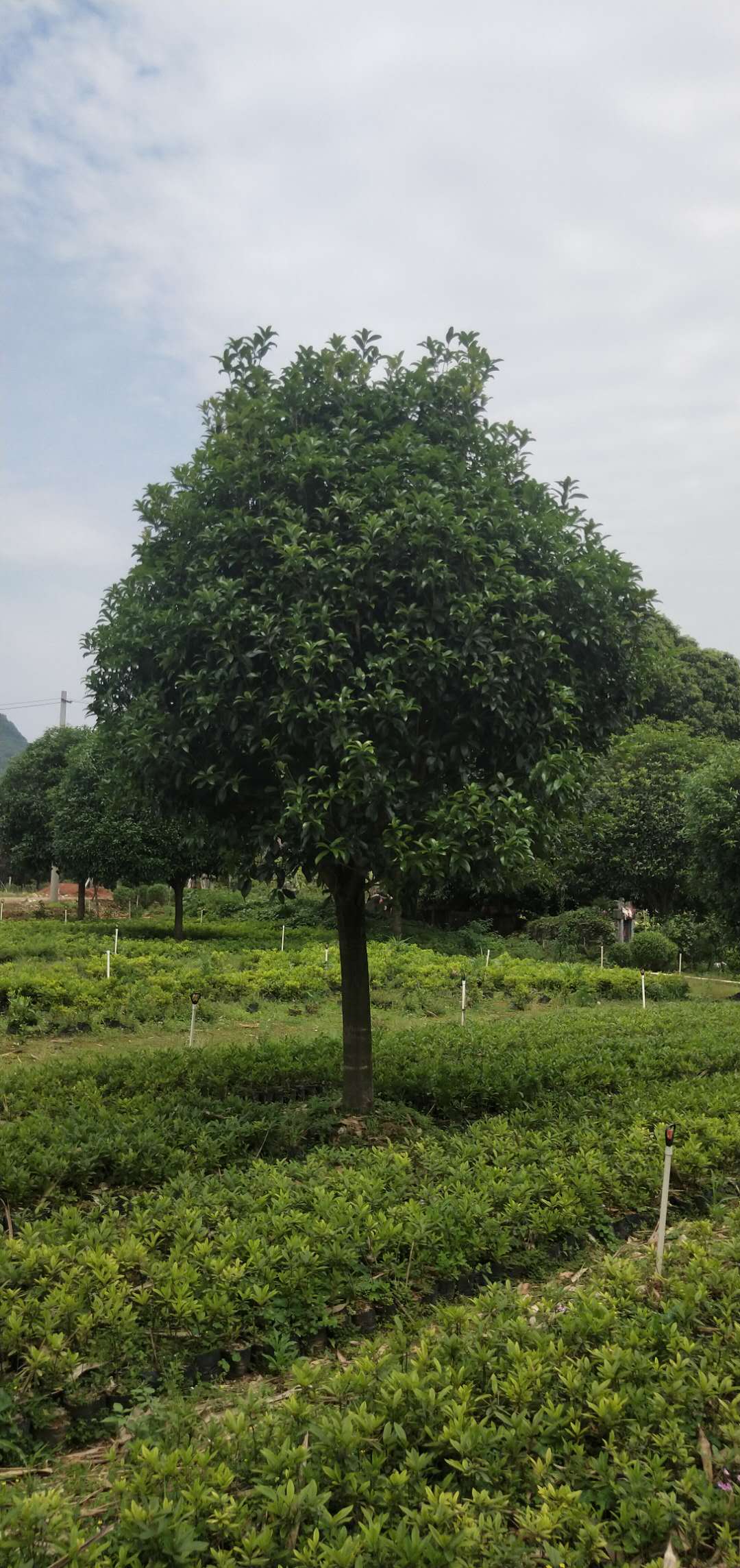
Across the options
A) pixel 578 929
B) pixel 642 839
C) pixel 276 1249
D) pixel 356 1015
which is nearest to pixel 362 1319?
pixel 276 1249

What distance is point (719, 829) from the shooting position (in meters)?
20.2

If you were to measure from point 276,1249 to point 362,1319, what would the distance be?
1.93ft

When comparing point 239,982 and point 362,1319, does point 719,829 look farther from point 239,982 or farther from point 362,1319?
point 362,1319

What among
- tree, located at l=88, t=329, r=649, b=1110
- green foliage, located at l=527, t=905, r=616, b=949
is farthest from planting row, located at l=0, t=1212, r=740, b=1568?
green foliage, located at l=527, t=905, r=616, b=949

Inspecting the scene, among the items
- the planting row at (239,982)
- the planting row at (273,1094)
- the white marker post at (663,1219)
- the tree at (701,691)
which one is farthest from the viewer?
the tree at (701,691)

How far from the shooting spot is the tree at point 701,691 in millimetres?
43406

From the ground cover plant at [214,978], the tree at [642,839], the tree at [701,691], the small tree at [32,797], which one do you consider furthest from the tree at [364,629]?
the tree at [701,691]

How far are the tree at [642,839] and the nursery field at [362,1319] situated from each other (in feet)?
75.2

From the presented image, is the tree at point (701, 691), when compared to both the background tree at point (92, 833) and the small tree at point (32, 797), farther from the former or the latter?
the small tree at point (32, 797)

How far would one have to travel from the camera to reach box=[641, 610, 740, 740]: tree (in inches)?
1709

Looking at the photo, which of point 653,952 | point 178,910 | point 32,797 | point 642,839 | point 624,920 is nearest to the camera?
point 653,952

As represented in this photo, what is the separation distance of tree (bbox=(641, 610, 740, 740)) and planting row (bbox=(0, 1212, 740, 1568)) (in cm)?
3873

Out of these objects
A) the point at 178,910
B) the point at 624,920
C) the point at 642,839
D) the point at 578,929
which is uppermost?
the point at 642,839

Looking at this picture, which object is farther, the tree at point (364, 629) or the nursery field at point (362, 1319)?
the tree at point (364, 629)
